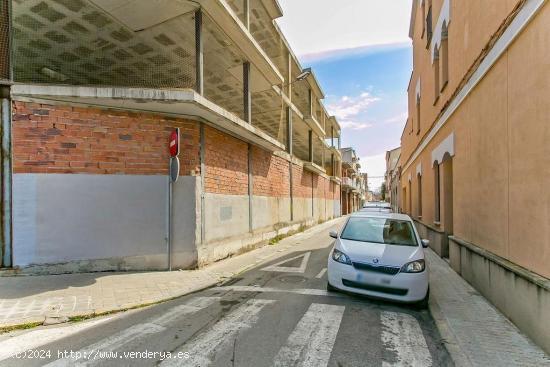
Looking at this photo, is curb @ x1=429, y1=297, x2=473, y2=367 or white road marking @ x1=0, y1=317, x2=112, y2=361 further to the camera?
white road marking @ x1=0, y1=317, x2=112, y2=361

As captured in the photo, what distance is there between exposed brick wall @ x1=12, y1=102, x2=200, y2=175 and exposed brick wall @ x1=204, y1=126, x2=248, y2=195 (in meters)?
0.75

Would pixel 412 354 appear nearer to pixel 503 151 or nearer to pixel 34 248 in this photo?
pixel 503 151

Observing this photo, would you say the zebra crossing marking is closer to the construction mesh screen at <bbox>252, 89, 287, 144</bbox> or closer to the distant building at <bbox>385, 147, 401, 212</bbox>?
Answer: the construction mesh screen at <bbox>252, 89, 287, 144</bbox>

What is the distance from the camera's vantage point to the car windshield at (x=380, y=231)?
218 inches

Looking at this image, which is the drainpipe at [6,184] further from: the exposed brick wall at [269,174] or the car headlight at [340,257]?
the exposed brick wall at [269,174]

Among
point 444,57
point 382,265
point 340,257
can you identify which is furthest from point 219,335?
point 444,57

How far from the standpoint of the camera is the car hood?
15.8ft

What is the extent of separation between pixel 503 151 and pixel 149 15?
28.0 feet

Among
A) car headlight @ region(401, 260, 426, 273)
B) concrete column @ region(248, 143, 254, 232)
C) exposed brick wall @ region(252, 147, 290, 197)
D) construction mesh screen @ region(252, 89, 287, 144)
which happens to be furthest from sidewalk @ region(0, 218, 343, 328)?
construction mesh screen @ region(252, 89, 287, 144)

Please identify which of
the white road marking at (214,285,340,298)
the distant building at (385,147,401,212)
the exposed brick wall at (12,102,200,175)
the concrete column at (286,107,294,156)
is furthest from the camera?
the distant building at (385,147,401,212)

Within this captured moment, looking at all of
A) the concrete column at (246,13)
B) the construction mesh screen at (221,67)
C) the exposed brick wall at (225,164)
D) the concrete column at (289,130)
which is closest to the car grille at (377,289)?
the exposed brick wall at (225,164)

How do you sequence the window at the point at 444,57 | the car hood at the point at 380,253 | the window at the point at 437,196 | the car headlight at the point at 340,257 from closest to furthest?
the car hood at the point at 380,253, the car headlight at the point at 340,257, the window at the point at 444,57, the window at the point at 437,196

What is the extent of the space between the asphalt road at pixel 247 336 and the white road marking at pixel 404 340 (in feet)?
0.04

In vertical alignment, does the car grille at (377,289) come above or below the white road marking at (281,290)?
above
